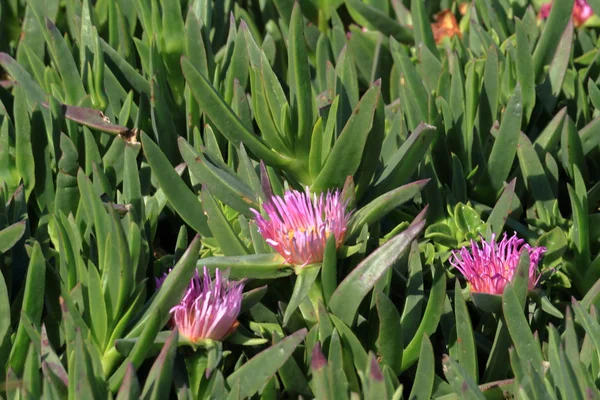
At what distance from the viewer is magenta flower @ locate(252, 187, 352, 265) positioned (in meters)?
0.89

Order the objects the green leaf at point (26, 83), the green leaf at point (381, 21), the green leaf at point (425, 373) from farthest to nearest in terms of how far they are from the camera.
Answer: the green leaf at point (381, 21)
the green leaf at point (26, 83)
the green leaf at point (425, 373)

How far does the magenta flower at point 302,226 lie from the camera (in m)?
0.89

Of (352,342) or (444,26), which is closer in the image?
(352,342)

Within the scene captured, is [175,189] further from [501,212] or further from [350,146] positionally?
[501,212]

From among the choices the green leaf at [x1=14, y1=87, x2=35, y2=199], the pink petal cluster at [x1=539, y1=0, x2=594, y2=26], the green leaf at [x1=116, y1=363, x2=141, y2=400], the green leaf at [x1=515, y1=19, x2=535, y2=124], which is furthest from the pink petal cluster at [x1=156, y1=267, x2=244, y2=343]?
the pink petal cluster at [x1=539, y1=0, x2=594, y2=26]

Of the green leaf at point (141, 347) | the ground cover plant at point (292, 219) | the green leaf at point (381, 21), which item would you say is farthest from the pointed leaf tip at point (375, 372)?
the green leaf at point (381, 21)

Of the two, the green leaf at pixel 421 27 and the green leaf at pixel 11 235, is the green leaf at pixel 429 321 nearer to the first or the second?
the green leaf at pixel 11 235

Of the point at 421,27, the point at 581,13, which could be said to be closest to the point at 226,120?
the point at 421,27

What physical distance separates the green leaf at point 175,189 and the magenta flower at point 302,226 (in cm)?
14

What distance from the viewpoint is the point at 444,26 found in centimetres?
154

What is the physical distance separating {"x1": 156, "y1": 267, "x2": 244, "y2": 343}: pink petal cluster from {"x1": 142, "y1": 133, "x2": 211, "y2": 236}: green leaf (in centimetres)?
17

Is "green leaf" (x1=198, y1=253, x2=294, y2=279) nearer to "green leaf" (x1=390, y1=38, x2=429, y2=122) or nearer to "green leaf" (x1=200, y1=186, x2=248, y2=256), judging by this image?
"green leaf" (x1=200, y1=186, x2=248, y2=256)

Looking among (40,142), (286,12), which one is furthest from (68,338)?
(286,12)

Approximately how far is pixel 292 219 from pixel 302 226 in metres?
0.01
